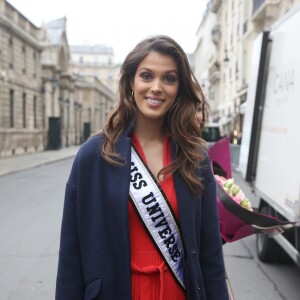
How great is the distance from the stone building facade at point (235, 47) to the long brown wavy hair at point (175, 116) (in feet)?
63.1

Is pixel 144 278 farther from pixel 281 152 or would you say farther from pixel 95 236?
pixel 281 152

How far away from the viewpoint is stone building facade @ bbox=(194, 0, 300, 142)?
933 inches

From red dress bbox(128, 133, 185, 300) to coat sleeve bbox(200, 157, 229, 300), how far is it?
0.19 metres

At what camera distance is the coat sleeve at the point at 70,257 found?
1860mm

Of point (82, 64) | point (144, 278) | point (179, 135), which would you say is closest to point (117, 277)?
point (144, 278)

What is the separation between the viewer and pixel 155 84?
6.49 ft

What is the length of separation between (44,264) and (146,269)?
423 centimetres

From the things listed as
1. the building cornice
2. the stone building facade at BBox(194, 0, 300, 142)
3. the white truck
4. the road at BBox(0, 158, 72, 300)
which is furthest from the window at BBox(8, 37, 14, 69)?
the white truck

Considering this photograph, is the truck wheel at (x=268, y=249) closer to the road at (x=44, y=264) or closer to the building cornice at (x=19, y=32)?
the road at (x=44, y=264)

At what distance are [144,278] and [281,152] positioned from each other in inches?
133

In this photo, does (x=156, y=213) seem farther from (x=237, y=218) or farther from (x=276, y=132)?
(x=276, y=132)

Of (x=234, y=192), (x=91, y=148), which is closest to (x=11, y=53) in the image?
(x=234, y=192)

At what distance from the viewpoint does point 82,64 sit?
139375 mm

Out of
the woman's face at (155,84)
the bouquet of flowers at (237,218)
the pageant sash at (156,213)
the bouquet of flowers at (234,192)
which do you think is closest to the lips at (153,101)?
the woman's face at (155,84)
